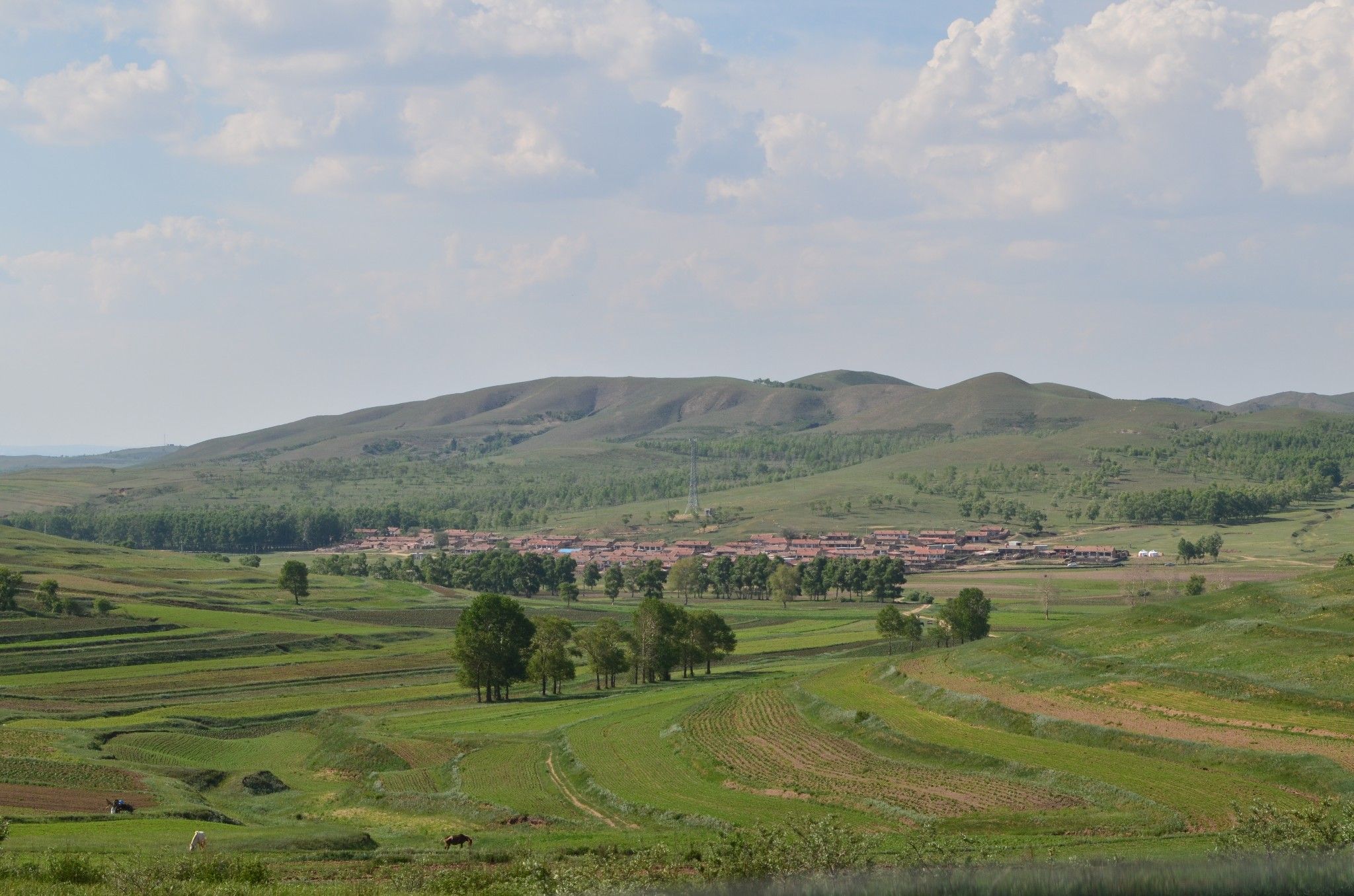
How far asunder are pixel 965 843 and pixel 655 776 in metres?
21.6

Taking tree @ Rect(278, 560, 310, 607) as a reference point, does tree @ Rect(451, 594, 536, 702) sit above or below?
below

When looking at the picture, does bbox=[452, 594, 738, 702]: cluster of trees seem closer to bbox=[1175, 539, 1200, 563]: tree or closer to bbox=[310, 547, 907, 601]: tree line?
bbox=[310, 547, 907, 601]: tree line

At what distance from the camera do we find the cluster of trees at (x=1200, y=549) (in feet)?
620

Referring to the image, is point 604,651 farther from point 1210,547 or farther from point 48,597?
point 1210,547

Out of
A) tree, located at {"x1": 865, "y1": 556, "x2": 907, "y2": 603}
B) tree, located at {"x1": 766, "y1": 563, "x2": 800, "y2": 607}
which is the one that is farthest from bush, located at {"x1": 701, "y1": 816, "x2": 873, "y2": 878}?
tree, located at {"x1": 766, "y1": 563, "x2": 800, "y2": 607}

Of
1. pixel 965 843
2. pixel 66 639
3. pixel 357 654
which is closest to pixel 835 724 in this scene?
pixel 965 843

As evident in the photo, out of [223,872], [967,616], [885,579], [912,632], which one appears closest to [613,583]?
[885,579]

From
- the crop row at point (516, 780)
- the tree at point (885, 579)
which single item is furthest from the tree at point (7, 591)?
the tree at point (885, 579)

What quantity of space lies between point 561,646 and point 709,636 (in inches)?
626

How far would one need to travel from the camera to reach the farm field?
140 ft

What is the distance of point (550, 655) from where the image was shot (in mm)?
91688

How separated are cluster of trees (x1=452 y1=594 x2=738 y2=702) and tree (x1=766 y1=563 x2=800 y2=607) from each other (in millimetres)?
69254

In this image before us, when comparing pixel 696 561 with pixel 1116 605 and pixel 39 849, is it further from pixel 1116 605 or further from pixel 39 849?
pixel 39 849

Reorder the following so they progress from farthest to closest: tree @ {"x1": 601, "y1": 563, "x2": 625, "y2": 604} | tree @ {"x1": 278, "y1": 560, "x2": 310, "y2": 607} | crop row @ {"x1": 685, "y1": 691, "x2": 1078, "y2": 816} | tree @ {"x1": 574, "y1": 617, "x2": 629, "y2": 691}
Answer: tree @ {"x1": 601, "y1": 563, "x2": 625, "y2": 604} → tree @ {"x1": 278, "y1": 560, "x2": 310, "y2": 607} → tree @ {"x1": 574, "y1": 617, "x2": 629, "y2": 691} → crop row @ {"x1": 685, "y1": 691, "x2": 1078, "y2": 816}
